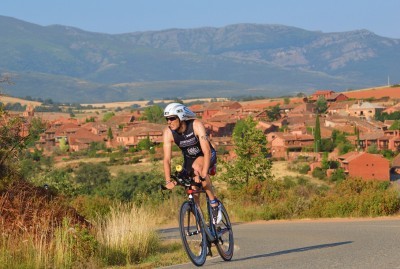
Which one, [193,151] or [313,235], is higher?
[193,151]

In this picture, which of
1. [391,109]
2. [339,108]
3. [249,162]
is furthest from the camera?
[339,108]

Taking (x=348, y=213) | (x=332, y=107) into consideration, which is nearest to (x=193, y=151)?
(x=348, y=213)

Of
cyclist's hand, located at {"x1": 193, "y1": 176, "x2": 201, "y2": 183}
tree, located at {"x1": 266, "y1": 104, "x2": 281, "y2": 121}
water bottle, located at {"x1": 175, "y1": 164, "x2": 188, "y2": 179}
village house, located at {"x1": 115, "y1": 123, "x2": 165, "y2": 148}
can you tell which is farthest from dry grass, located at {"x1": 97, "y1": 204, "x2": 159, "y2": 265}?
tree, located at {"x1": 266, "y1": 104, "x2": 281, "y2": 121}

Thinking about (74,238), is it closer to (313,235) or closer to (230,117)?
(313,235)

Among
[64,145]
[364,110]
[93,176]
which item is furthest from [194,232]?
[364,110]

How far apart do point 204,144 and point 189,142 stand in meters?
0.20

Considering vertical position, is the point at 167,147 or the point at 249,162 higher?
the point at 167,147

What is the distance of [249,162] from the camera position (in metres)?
36.6

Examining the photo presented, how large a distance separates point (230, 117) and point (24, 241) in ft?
423

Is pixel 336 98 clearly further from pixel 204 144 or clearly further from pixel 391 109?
pixel 204 144

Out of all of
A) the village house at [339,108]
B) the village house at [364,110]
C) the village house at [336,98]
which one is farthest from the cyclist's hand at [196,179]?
the village house at [336,98]

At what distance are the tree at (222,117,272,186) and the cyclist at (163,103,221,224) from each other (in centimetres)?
2450

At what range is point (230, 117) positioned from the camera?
139125mm

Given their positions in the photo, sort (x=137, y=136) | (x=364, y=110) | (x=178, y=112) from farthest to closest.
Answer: (x=364, y=110), (x=137, y=136), (x=178, y=112)
